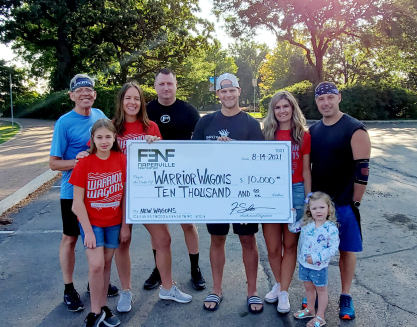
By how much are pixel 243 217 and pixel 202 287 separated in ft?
3.27

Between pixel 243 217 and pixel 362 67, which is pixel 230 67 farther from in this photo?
pixel 243 217

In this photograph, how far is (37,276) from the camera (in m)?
3.97

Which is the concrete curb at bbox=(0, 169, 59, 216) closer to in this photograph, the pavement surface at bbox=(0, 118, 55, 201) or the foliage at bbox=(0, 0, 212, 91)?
the pavement surface at bbox=(0, 118, 55, 201)

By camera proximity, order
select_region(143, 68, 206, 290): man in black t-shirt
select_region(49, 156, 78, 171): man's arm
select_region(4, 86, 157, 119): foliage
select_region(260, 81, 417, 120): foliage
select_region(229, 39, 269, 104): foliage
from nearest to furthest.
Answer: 1. select_region(49, 156, 78, 171): man's arm
2. select_region(143, 68, 206, 290): man in black t-shirt
3. select_region(4, 86, 157, 119): foliage
4. select_region(260, 81, 417, 120): foliage
5. select_region(229, 39, 269, 104): foliage

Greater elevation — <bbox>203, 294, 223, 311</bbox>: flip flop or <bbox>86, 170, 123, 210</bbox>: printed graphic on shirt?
<bbox>86, 170, 123, 210</bbox>: printed graphic on shirt

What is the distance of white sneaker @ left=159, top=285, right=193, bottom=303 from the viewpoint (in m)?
3.47

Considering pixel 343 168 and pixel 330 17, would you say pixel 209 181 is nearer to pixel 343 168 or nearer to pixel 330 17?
pixel 343 168

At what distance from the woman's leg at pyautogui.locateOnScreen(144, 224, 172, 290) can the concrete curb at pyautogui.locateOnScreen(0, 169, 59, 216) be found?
12.6 feet

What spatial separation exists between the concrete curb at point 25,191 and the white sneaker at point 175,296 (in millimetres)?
3888

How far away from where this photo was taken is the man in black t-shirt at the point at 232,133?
330cm

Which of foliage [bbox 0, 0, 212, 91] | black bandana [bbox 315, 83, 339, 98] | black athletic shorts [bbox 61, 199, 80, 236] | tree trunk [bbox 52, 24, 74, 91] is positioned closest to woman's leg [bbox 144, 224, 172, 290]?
black athletic shorts [bbox 61, 199, 80, 236]

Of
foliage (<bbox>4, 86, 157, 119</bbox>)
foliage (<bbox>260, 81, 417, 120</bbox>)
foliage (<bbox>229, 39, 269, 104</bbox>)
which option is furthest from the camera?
foliage (<bbox>229, 39, 269, 104</bbox>)

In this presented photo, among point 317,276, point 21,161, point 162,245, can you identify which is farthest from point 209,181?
point 21,161

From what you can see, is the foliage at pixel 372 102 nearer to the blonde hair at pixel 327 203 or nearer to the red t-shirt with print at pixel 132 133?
the blonde hair at pixel 327 203
